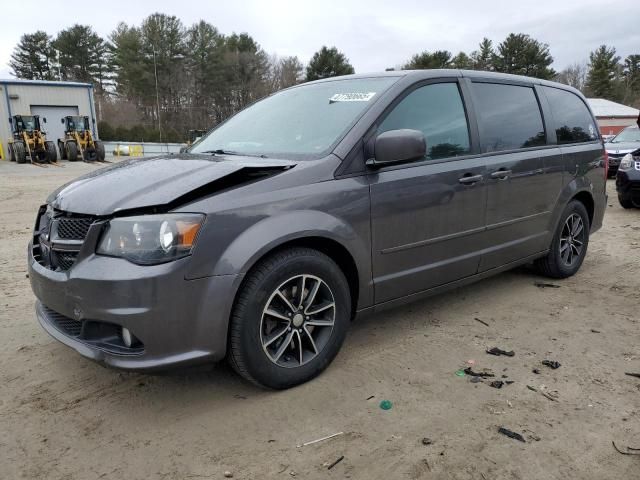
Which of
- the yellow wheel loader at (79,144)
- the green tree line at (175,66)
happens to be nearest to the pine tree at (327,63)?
the green tree line at (175,66)

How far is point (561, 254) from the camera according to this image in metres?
4.80

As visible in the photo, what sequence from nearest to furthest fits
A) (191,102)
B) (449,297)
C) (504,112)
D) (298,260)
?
(298,260) → (504,112) → (449,297) → (191,102)

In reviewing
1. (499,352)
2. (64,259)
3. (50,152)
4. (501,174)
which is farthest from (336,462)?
(50,152)

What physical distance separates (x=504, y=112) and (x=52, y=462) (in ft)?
12.4

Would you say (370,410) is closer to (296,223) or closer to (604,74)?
(296,223)

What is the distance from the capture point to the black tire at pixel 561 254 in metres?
4.66

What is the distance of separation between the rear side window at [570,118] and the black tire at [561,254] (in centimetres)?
63

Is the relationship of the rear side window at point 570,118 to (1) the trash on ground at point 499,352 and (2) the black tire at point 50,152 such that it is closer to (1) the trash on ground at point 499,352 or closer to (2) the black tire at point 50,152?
(1) the trash on ground at point 499,352

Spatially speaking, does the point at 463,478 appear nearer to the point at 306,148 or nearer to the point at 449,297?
the point at 306,148

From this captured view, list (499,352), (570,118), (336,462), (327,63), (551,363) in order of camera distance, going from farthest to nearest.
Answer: (327,63)
(570,118)
(499,352)
(551,363)
(336,462)

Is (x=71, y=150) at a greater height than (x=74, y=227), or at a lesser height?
greater

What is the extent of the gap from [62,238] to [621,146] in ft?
49.1

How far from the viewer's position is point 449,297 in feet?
14.4

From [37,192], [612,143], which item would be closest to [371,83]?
[37,192]
